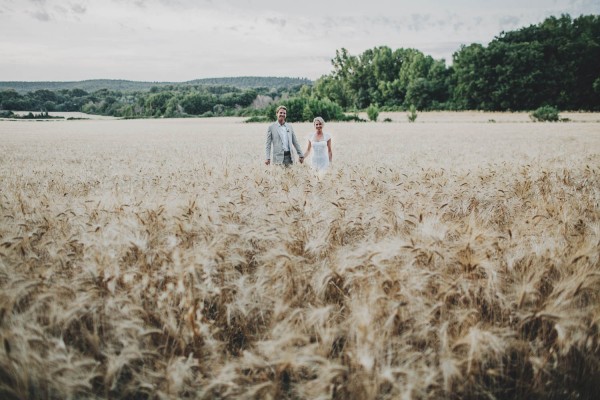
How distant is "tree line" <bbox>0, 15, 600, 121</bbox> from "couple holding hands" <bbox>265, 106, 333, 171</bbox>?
5371 cm

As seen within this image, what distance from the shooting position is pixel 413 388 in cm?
164

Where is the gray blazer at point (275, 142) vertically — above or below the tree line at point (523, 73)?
below

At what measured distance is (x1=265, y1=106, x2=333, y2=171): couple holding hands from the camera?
7.99m

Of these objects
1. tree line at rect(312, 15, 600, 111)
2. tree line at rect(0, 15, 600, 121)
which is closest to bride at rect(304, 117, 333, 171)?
tree line at rect(0, 15, 600, 121)

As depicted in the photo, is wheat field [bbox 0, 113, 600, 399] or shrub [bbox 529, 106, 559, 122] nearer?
wheat field [bbox 0, 113, 600, 399]

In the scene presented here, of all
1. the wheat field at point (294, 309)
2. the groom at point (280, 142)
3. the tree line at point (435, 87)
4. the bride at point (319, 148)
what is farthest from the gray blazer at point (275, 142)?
the tree line at point (435, 87)

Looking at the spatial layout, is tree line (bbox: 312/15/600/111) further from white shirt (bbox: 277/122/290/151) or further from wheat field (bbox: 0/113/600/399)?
wheat field (bbox: 0/113/600/399)

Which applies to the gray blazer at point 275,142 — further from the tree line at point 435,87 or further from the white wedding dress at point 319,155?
the tree line at point 435,87

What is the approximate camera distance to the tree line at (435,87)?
69.0 metres

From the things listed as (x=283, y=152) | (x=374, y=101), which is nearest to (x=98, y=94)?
(x=374, y=101)

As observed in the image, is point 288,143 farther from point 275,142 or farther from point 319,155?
point 319,155

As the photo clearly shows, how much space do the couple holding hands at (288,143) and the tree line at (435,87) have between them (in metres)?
53.7

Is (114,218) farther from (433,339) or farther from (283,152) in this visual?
(283,152)

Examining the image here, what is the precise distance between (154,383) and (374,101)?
→ 106093 millimetres
